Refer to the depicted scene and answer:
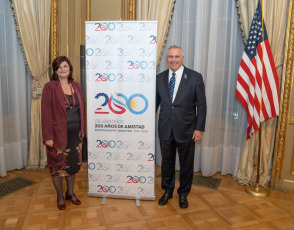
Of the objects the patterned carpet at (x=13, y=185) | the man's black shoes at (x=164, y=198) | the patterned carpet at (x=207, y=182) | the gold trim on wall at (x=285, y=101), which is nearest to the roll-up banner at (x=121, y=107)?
the man's black shoes at (x=164, y=198)

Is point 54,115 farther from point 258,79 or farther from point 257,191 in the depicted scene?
point 257,191

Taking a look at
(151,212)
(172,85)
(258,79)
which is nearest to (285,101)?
(258,79)

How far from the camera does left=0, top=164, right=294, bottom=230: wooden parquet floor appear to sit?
263 centimetres

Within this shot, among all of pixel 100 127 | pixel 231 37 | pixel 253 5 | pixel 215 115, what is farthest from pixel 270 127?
pixel 100 127

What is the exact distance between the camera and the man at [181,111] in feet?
9.20

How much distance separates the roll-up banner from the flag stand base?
127cm

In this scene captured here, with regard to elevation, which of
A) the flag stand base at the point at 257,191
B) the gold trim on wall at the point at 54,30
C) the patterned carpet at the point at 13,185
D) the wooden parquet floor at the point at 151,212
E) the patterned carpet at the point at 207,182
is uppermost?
the gold trim on wall at the point at 54,30

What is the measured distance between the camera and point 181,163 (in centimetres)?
298

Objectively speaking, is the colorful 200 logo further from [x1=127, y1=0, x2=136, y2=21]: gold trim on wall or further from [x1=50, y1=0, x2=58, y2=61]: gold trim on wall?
[x1=127, y1=0, x2=136, y2=21]: gold trim on wall

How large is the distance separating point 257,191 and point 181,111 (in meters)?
1.51

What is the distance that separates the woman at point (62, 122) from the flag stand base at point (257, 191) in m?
2.12

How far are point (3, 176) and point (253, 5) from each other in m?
4.00

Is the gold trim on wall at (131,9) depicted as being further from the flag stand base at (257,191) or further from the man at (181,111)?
the flag stand base at (257,191)

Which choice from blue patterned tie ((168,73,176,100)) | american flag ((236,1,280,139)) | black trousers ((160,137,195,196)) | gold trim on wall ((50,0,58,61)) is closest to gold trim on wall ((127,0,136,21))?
gold trim on wall ((50,0,58,61))
